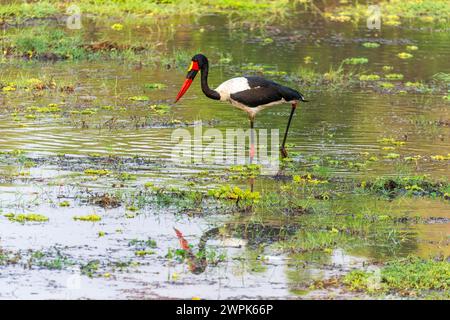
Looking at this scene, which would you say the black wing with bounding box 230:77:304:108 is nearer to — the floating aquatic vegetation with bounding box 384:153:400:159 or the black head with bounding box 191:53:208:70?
the black head with bounding box 191:53:208:70

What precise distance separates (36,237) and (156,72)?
9740mm

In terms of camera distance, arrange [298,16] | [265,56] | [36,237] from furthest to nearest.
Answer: [298,16] → [265,56] → [36,237]

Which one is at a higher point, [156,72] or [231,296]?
[231,296]

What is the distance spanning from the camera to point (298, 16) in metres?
26.5

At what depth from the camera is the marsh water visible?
822 cm

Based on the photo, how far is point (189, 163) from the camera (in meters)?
12.3

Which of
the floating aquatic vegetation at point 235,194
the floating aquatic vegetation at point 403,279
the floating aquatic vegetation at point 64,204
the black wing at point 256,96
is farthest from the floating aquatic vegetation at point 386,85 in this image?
the floating aquatic vegetation at point 403,279

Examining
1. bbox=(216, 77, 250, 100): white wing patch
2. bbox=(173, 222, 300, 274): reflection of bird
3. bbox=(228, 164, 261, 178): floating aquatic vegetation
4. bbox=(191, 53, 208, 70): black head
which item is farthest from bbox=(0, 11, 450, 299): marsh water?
bbox=(191, 53, 208, 70): black head

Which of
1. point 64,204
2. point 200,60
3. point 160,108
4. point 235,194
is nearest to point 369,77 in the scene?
point 160,108

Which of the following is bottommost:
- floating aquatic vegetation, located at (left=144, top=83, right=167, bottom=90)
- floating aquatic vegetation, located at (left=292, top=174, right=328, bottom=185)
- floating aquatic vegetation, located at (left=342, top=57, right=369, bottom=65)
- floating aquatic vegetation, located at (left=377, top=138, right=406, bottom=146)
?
floating aquatic vegetation, located at (left=342, top=57, right=369, bottom=65)

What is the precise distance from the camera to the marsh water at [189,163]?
822 cm

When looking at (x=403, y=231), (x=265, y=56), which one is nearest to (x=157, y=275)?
(x=403, y=231)

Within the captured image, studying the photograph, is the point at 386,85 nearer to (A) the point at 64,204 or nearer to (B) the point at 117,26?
(B) the point at 117,26
